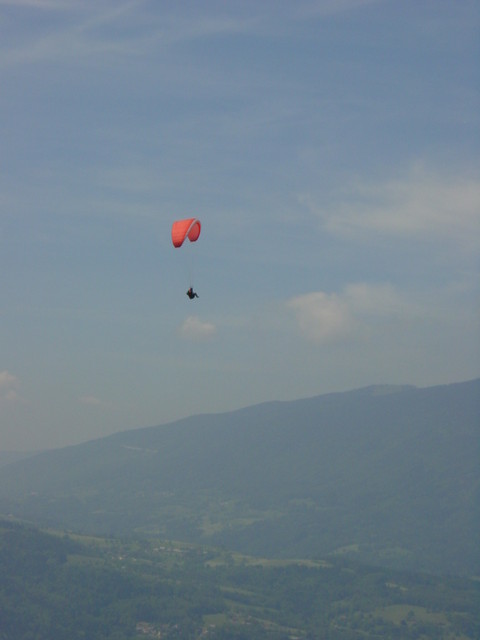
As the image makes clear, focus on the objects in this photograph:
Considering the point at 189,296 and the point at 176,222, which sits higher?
the point at 176,222

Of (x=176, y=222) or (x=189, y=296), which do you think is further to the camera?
(x=176, y=222)
